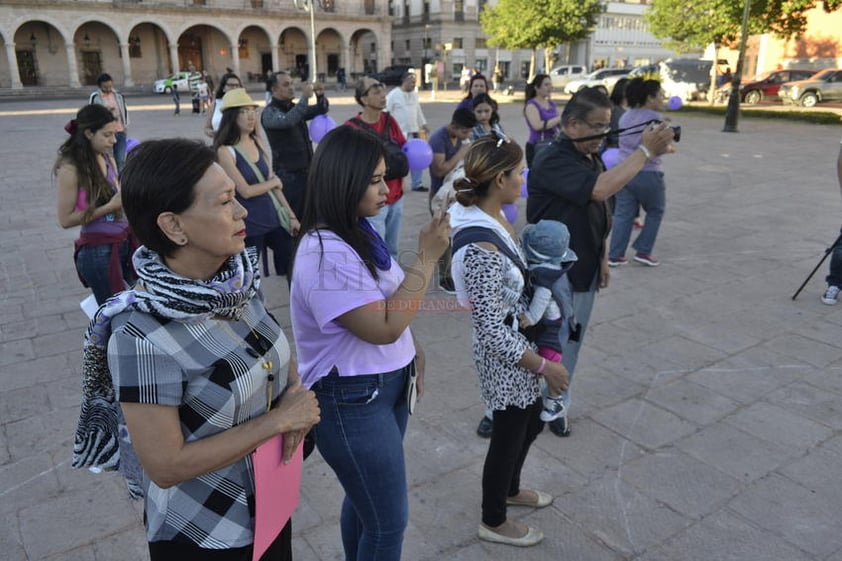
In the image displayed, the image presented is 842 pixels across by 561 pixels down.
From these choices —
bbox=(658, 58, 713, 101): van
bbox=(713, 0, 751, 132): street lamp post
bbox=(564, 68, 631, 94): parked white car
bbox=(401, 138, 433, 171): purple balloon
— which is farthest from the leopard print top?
bbox=(564, 68, 631, 94): parked white car

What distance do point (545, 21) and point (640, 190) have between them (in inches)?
1213

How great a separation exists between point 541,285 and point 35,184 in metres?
11.4

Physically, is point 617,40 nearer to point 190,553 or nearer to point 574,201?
point 574,201

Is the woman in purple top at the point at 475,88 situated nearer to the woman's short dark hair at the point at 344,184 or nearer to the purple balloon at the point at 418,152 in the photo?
the purple balloon at the point at 418,152

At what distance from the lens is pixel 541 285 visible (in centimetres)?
249

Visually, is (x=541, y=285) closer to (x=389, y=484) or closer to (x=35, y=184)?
(x=389, y=484)

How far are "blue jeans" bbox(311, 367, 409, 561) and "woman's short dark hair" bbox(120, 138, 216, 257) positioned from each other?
0.74m

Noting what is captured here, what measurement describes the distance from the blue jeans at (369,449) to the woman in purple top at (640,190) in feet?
16.2

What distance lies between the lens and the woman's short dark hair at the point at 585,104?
3.02 m

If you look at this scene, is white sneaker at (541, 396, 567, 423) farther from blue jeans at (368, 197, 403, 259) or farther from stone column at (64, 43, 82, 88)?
stone column at (64, 43, 82, 88)

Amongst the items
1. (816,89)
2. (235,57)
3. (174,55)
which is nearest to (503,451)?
(816,89)

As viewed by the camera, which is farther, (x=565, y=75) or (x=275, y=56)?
(x=275, y=56)

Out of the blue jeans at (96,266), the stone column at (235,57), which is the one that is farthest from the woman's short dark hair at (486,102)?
the stone column at (235,57)

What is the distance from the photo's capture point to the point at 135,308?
1.38m
